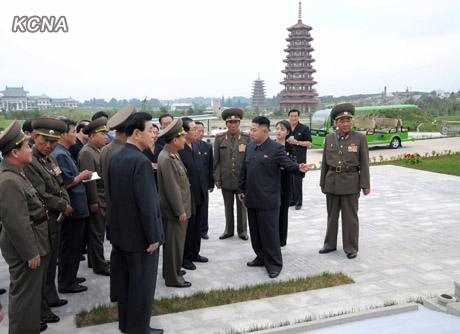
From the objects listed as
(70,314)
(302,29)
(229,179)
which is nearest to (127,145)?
(70,314)

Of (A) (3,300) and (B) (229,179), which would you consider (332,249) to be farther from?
(A) (3,300)

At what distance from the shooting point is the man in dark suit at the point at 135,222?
3.29m

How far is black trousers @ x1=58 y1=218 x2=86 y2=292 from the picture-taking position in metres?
4.44

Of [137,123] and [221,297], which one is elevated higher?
[137,123]

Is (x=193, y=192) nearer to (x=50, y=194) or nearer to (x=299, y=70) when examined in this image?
(x=50, y=194)

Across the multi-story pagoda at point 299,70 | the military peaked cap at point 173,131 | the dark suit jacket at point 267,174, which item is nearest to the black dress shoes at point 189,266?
the dark suit jacket at point 267,174

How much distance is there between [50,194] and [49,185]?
9 centimetres

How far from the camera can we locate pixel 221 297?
4.26m

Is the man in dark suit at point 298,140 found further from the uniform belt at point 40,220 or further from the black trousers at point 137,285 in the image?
the uniform belt at point 40,220

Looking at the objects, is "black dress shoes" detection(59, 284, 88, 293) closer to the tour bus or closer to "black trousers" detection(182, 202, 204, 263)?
"black trousers" detection(182, 202, 204, 263)

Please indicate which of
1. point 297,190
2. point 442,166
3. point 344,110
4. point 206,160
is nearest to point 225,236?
point 206,160

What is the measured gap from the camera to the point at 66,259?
14.6 feet

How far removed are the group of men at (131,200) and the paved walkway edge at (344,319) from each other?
119 cm

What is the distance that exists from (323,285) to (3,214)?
329 cm
